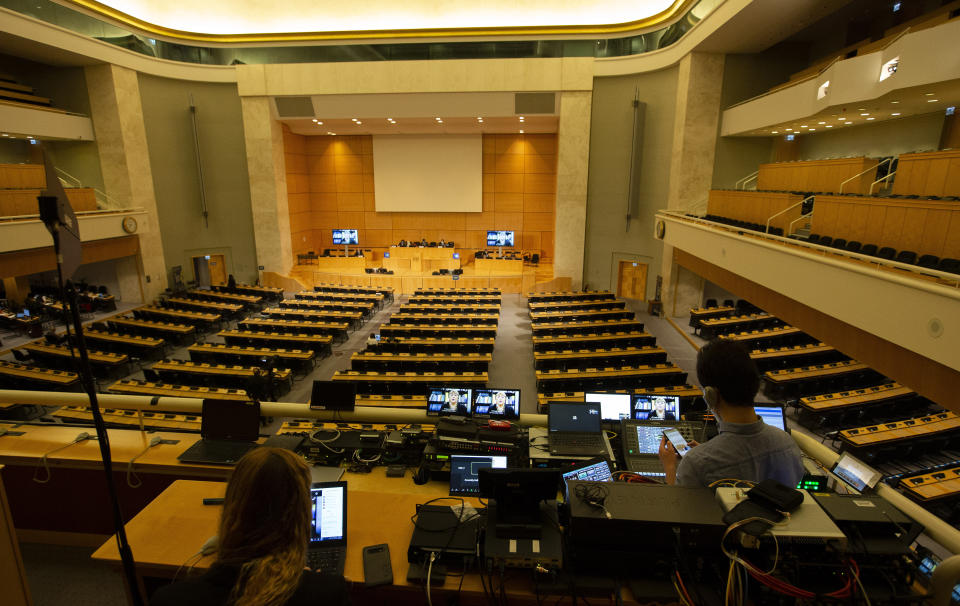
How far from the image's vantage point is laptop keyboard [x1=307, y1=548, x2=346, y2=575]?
6.97 feet

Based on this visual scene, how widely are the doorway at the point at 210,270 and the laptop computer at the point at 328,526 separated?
20.4 meters

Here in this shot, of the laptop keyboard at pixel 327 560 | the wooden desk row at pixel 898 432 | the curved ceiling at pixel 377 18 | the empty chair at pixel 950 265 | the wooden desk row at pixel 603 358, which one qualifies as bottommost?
the wooden desk row at pixel 898 432

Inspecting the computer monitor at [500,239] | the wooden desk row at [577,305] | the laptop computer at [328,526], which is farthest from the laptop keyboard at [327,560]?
the computer monitor at [500,239]

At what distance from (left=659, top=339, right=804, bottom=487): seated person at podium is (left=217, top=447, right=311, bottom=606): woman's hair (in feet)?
4.97

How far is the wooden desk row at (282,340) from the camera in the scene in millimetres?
11672

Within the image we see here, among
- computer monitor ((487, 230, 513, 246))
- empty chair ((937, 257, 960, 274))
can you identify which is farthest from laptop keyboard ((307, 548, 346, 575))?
computer monitor ((487, 230, 513, 246))

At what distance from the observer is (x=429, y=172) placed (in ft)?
73.3

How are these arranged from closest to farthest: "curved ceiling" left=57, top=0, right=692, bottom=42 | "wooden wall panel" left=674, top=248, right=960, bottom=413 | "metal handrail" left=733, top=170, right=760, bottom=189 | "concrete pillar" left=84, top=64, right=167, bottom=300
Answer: "wooden wall panel" left=674, top=248, right=960, bottom=413 → "metal handrail" left=733, top=170, right=760, bottom=189 → "concrete pillar" left=84, top=64, right=167, bottom=300 → "curved ceiling" left=57, top=0, right=692, bottom=42

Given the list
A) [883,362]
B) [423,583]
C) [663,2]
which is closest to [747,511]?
[423,583]

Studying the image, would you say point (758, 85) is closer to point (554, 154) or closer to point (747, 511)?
point (554, 154)

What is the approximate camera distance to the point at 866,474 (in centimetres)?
249

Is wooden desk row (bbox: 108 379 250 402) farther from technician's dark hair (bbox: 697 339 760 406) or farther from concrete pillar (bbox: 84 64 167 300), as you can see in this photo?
concrete pillar (bbox: 84 64 167 300)

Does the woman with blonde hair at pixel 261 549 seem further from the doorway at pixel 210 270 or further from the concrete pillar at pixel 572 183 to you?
the doorway at pixel 210 270

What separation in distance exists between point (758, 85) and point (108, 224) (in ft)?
67.6
